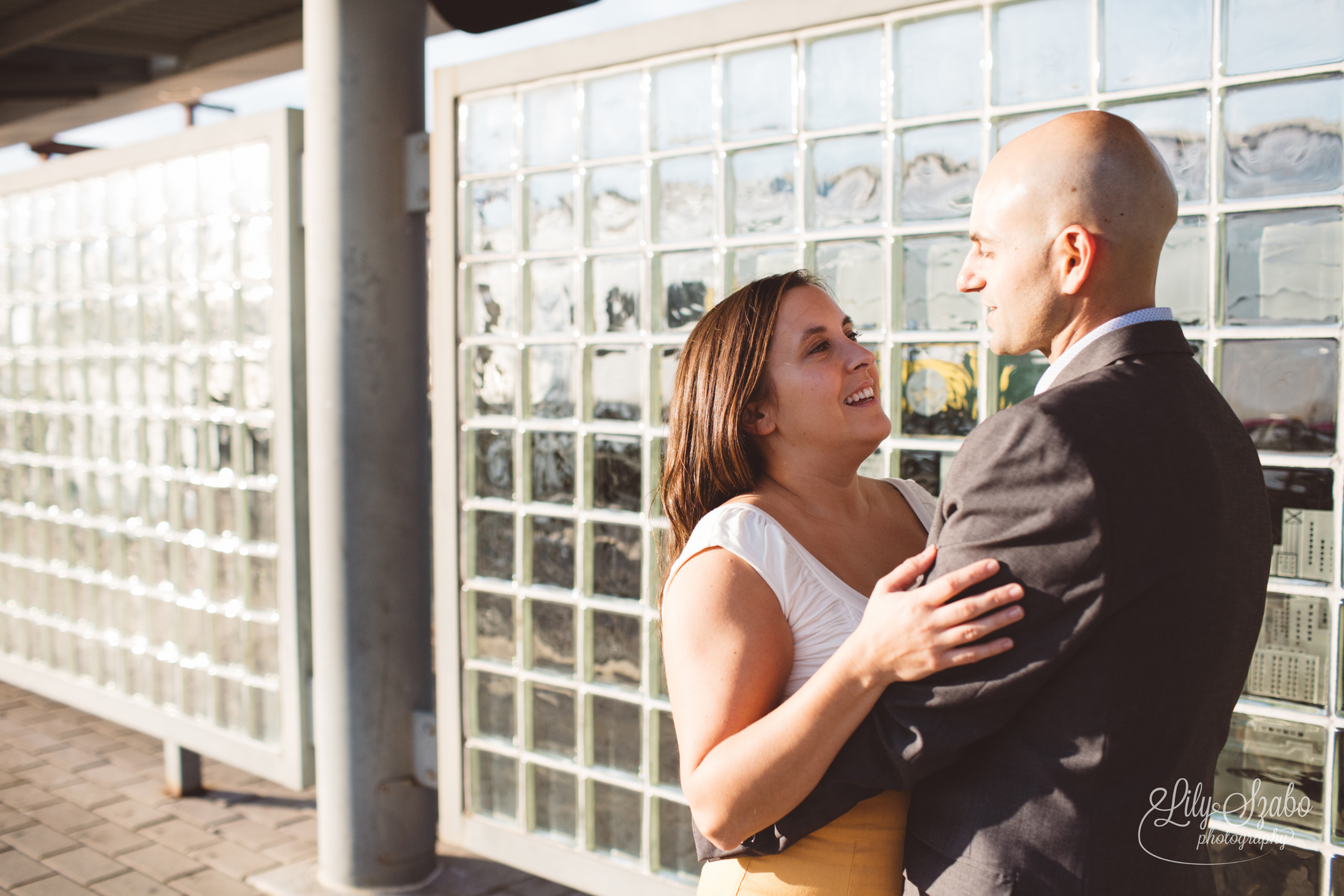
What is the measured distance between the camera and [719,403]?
1.84 meters

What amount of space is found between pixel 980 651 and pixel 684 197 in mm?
1983

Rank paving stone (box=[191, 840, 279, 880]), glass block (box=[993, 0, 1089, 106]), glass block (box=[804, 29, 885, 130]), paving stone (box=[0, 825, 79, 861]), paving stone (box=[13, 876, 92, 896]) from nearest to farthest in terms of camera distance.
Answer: glass block (box=[993, 0, 1089, 106])
glass block (box=[804, 29, 885, 130])
paving stone (box=[13, 876, 92, 896])
paving stone (box=[191, 840, 279, 880])
paving stone (box=[0, 825, 79, 861])

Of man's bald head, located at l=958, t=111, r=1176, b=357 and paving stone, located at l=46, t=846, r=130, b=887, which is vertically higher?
man's bald head, located at l=958, t=111, r=1176, b=357

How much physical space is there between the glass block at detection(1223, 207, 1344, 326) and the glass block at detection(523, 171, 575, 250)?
1.86m

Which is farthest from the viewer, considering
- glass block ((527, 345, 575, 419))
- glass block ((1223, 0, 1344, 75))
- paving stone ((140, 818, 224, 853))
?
paving stone ((140, 818, 224, 853))

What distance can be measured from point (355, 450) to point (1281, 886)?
287cm

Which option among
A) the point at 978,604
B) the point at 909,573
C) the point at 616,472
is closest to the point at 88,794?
the point at 616,472

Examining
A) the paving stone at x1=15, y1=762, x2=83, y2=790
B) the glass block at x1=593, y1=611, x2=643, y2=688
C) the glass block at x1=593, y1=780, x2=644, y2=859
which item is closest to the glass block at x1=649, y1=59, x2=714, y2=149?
the glass block at x1=593, y1=611, x2=643, y2=688

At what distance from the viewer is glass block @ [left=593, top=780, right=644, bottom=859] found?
10.4 feet

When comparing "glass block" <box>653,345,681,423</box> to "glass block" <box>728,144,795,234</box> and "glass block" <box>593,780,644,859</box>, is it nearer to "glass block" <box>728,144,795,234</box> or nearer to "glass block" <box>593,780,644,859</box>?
"glass block" <box>728,144,795,234</box>

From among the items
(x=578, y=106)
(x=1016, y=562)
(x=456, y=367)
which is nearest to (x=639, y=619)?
(x=456, y=367)

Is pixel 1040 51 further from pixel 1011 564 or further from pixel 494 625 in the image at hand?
pixel 494 625

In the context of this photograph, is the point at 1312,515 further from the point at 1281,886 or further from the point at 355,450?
the point at 355,450

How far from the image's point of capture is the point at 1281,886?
85.4 inches
